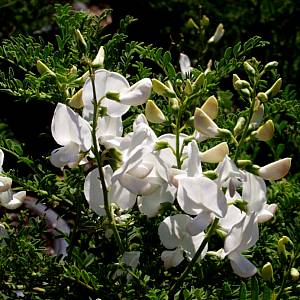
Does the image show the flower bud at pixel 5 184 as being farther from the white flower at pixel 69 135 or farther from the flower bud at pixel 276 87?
the flower bud at pixel 276 87

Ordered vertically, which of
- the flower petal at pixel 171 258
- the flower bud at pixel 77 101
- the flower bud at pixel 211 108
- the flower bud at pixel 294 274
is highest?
the flower bud at pixel 77 101

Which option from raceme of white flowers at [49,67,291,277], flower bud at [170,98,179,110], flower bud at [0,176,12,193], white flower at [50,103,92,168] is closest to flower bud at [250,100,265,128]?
raceme of white flowers at [49,67,291,277]

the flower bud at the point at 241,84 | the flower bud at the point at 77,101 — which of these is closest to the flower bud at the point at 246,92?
the flower bud at the point at 241,84

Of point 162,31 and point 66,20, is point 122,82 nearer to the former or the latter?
point 66,20

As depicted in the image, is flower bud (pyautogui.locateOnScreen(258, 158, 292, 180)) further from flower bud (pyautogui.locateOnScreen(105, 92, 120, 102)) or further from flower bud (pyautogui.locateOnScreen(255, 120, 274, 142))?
flower bud (pyautogui.locateOnScreen(105, 92, 120, 102))

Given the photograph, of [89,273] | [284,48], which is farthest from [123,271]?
[284,48]

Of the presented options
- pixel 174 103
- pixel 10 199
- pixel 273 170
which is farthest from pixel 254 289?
pixel 10 199

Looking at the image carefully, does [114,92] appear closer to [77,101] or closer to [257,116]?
[77,101]
